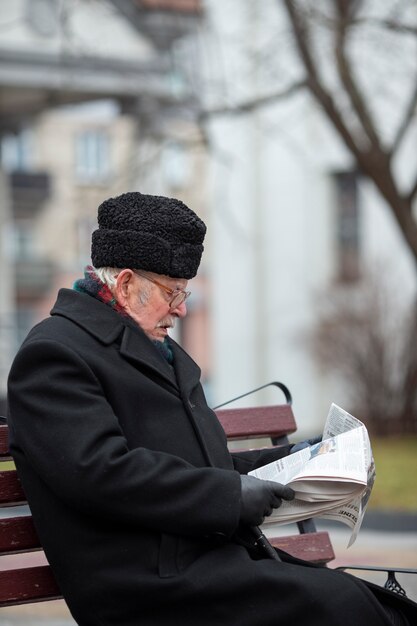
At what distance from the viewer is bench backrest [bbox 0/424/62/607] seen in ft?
10.8

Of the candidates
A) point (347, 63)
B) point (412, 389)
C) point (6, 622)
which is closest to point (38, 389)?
point (6, 622)

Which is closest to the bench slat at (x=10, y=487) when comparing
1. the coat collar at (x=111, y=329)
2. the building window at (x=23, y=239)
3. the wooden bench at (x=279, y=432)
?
the coat collar at (x=111, y=329)

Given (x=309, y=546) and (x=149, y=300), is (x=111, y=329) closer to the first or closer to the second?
(x=149, y=300)

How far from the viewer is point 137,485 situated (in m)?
2.82

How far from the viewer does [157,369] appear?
122 inches

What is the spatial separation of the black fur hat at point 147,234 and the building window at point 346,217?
14.8m

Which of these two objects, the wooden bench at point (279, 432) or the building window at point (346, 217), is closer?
the wooden bench at point (279, 432)

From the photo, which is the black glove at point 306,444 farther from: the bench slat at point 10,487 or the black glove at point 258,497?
the bench slat at point 10,487

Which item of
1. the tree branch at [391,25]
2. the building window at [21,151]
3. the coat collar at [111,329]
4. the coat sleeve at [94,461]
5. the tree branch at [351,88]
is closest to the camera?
the coat sleeve at [94,461]

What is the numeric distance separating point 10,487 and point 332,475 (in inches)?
36.4

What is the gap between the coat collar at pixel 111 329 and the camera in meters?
3.06

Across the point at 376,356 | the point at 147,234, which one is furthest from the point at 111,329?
the point at 376,356

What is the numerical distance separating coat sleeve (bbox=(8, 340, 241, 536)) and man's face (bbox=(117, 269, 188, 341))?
0.30 m

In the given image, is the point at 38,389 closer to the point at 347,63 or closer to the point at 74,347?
the point at 74,347
